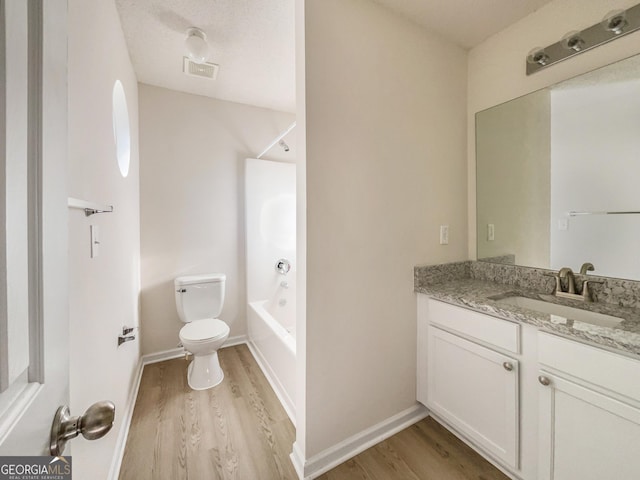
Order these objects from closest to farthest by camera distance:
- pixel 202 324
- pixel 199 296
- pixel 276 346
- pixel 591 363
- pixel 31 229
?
pixel 31 229 → pixel 591 363 → pixel 276 346 → pixel 202 324 → pixel 199 296

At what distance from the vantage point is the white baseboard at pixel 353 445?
1301 millimetres

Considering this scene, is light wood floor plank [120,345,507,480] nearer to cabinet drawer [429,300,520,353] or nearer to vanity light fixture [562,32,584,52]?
cabinet drawer [429,300,520,353]

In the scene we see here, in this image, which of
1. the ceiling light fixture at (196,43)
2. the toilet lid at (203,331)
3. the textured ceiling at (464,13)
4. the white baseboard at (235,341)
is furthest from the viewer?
the white baseboard at (235,341)

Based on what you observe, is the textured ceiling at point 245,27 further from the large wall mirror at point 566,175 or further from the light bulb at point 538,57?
the large wall mirror at point 566,175

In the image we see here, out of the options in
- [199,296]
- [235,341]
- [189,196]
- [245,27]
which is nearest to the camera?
[245,27]

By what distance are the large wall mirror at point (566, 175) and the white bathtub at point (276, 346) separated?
4.98 ft

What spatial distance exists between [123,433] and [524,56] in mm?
3296

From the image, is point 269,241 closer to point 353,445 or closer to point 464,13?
point 353,445

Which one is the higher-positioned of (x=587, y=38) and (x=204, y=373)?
(x=587, y=38)

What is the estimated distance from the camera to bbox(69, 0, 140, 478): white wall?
0.88 metres

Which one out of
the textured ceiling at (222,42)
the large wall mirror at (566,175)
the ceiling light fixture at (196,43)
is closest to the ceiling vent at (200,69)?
the textured ceiling at (222,42)

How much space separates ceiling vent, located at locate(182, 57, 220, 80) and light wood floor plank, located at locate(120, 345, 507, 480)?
8.29 ft

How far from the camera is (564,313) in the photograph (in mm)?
1304

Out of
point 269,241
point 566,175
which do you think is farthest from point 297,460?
point 566,175
